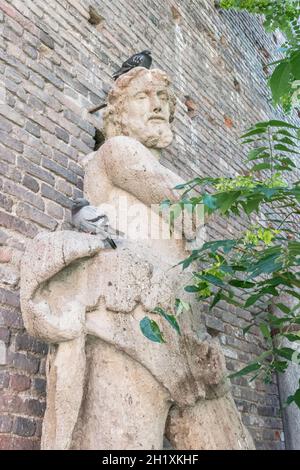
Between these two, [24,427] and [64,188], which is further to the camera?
[64,188]

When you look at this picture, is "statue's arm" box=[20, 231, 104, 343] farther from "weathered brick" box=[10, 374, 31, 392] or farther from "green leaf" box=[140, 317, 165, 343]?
"weathered brick" box=[10, 374, 31, 392]

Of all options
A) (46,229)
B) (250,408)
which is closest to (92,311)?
(46,229)

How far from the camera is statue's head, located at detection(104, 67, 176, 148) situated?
254cm

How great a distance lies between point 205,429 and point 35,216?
1.53 m

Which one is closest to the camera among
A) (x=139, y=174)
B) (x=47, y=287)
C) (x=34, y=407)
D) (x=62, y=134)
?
(x=47, y=287)

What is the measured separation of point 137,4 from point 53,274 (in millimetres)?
3746

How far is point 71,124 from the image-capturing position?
3.39 metres

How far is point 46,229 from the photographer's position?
290cm

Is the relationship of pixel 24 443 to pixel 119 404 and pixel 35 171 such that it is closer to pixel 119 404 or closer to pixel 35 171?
pixel 119 404

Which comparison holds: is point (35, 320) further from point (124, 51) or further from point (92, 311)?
point (124, 51)

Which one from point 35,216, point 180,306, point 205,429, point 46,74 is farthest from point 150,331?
point 46,74

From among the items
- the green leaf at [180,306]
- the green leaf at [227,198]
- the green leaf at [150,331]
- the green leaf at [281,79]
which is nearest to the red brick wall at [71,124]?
the green leaf at [180,306]

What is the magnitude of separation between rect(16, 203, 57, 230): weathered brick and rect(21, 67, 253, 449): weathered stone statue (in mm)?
895

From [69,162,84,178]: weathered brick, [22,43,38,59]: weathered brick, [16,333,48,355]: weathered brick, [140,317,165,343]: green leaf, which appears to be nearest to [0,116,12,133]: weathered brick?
[69,162,84,178]: weathered brick
